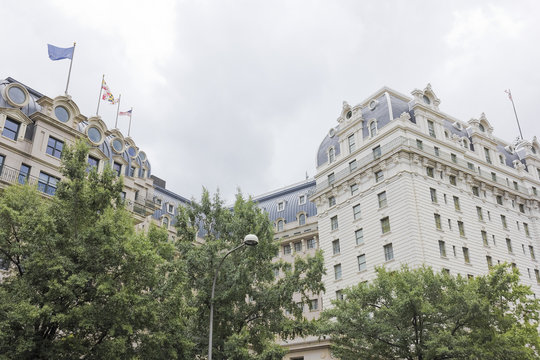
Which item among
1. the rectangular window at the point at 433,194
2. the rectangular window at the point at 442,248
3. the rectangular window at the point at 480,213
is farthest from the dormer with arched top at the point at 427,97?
the rectangular window at the point at 442,248

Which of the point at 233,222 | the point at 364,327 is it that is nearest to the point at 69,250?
the point at 233,222

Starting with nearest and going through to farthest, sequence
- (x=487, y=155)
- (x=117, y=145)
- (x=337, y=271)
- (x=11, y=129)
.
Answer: (x=11, y=129)
(x=117, y=145)
(x=337, y=271)
(x=487, y=155)

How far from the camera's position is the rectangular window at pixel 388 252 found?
1671 inches

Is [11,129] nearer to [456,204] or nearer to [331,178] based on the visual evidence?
[331,178]

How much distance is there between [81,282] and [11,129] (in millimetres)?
21063

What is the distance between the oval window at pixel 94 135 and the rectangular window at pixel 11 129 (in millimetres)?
5525

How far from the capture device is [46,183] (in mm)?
34656

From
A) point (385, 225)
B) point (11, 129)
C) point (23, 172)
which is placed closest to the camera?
point (23, 172)

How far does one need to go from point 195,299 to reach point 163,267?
340 cm

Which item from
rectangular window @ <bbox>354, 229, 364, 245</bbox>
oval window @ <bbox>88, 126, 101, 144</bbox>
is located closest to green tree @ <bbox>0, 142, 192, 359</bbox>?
oval window @ <bbox>88, 126, 101, 144</bbox>

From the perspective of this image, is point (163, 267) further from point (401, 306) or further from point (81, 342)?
point (401, 306)

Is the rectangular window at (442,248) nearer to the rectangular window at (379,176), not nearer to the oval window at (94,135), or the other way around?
the rectangular window at (379,176)

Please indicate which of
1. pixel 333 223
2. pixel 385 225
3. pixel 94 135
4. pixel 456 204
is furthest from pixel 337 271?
pixel 94 135

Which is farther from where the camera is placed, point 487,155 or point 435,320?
point 487,155
